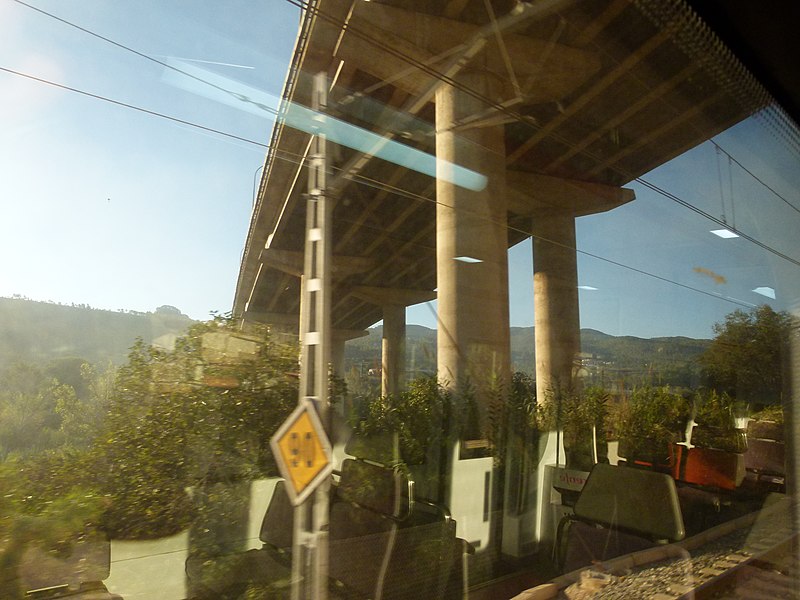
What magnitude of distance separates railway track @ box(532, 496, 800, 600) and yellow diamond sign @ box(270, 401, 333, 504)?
238 centimetres

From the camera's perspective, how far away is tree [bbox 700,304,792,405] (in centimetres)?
743

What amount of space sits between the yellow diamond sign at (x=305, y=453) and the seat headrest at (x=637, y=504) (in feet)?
10.2

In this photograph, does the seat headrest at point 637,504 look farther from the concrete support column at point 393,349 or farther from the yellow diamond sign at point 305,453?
the yellow diamond sign at point 305,453

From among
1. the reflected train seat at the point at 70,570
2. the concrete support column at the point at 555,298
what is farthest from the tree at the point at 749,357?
the reflected train seat at the point at 70,570

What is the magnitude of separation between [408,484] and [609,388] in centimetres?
422

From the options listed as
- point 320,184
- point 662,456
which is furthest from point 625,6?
point 662,456

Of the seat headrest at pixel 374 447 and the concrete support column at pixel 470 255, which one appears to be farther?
the concrete support column at pixel 470 255

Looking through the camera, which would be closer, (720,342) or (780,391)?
(780,391)

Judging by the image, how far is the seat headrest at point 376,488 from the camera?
10.6 ft

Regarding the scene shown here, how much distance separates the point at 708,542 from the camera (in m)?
5.43

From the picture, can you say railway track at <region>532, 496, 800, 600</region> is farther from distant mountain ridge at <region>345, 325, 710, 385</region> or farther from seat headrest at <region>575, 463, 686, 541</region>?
distant mountain ridge at <region>345, 325, 710, 385</region>

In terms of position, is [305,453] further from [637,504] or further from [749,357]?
[749,357]

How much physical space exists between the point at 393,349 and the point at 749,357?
608 cm

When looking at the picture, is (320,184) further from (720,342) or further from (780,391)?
(720,342)
